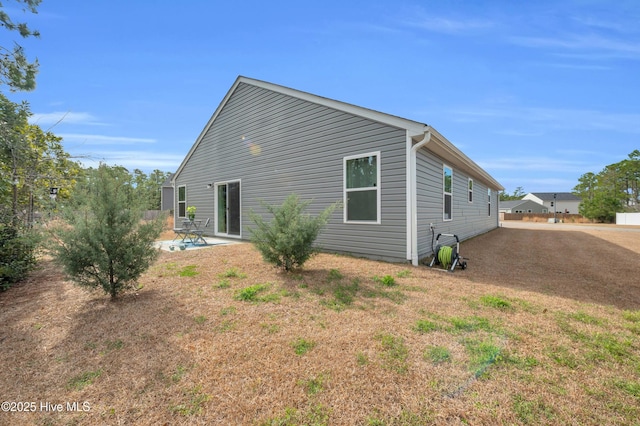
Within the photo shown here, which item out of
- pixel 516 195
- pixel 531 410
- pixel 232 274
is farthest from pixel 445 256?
pixel 516 195

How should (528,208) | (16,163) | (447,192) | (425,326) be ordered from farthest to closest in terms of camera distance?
(528,208) → (447,192) → (16,163) → (425,326)

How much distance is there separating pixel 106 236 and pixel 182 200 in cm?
980

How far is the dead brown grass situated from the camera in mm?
1753

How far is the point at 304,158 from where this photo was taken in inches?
293

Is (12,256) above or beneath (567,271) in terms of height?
above

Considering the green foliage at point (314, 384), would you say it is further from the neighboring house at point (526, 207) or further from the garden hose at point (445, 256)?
the neighboring house at point (526, 207)

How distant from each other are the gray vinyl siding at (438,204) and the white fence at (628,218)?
2450 centimetres

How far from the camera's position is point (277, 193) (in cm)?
814

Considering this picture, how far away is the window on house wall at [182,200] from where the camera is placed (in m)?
12.1

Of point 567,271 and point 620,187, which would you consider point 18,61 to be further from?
point 620,187

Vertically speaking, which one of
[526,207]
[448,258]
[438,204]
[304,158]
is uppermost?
[304,158]

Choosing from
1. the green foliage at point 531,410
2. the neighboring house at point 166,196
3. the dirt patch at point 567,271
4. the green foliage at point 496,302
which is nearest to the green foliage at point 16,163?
the green foliage at point 531,410

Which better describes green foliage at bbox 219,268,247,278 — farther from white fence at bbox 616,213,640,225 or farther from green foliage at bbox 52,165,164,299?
white fence at bbox 616,213,640,225

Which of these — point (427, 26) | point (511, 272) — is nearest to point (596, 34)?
point (427, 26)
